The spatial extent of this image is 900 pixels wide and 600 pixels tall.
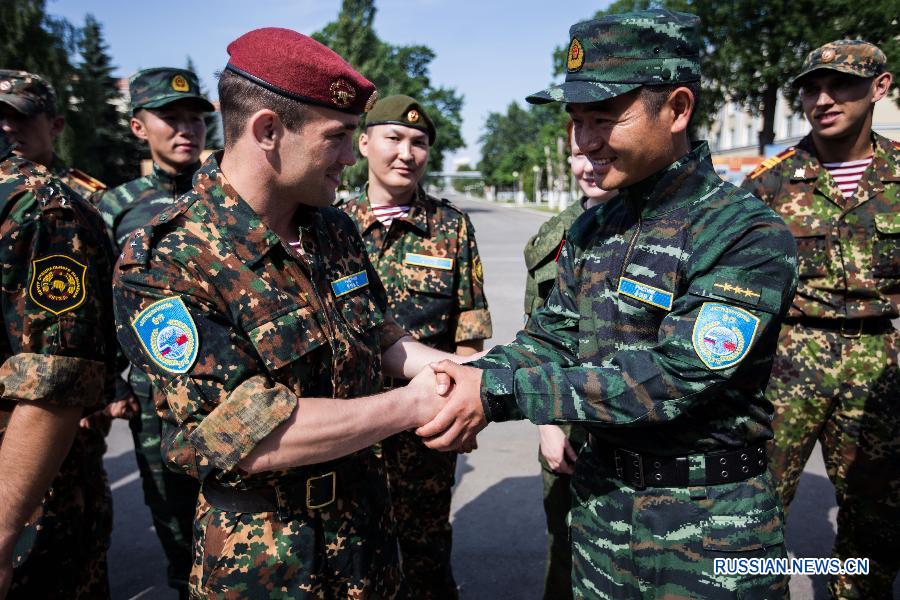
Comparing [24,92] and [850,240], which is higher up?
[24,92]

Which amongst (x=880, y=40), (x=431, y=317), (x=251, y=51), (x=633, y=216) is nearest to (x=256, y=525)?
(x=251, y=51)

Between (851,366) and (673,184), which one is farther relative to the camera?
(851,366)

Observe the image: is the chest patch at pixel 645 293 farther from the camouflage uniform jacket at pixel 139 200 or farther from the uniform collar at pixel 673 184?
the camouflage uniform jacket at pixel 139 200

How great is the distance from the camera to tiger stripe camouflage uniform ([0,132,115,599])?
184 centimetres

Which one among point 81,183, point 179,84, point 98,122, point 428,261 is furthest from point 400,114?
point 98,122

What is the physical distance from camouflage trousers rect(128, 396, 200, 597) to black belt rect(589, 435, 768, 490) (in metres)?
2.28

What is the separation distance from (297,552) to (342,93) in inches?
48.2

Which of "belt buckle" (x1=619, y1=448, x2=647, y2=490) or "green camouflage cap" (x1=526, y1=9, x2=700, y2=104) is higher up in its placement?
"green camouflage cap" (x1=526, y1=9, x2=700, y2=104)

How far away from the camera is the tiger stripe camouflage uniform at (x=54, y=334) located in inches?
72.4

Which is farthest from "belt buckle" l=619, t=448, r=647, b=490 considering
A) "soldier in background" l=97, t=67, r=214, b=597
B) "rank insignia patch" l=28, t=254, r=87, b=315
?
"soldier in background" l=97, t=67, r=214, b=597

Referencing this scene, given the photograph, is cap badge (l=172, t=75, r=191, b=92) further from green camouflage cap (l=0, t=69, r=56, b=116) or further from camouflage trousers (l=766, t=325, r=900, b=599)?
camouflage trousers (l=766, t=325, r=900, b=599)

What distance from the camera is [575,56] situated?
197 cm

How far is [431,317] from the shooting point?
3.37 meters

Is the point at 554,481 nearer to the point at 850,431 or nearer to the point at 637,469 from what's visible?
the point at 637,469
